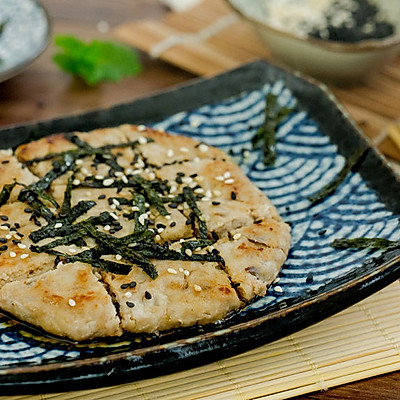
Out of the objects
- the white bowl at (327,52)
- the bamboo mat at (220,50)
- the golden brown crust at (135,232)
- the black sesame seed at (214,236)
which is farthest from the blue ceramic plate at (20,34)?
the black sesame seed at (214,236)

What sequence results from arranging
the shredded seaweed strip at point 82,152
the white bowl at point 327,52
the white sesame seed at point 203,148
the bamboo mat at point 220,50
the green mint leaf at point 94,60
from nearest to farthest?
the shredded seaweed strip at point 82,152 < the white sesame seed at point 203,148 < the white bowl at point 327,52 < the bamboo mat at point 220,50 < the green mint leaf at point 94,60

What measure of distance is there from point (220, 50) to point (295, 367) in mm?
3755

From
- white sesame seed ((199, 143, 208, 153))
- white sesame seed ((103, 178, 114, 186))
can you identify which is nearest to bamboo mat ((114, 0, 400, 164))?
white sesame seed ((199, 143, 208, 153))

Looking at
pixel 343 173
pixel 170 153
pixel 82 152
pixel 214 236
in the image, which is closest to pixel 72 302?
pixel 214 236

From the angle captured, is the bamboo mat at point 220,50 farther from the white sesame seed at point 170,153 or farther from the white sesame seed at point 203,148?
the white sesame seed at point 170,153

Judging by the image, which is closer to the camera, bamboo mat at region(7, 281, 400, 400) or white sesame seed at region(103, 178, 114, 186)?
bamboo mat at region(7, 281, 400, 400)

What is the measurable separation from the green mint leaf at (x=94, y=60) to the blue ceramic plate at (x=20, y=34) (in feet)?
0.83

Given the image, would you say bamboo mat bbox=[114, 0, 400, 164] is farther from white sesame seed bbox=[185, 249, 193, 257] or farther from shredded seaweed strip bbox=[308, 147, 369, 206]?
white sesame seed bbox=[185, 249, 193, 257]

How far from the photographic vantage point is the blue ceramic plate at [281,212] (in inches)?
114

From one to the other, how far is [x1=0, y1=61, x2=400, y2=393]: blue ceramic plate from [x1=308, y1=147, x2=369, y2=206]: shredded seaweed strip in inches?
1.3

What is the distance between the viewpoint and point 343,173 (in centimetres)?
425

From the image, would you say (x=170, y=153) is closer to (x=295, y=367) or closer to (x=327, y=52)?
(x=295, y=367)

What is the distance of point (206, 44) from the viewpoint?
6340mm

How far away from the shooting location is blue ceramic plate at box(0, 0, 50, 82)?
5246 mm
